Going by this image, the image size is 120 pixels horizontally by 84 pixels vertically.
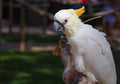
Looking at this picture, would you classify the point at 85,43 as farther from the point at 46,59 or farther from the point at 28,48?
the point at 28,48

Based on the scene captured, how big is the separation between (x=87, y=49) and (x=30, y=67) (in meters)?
5.42

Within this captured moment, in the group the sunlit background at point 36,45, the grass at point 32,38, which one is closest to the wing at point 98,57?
the sunlit background at point 36,45

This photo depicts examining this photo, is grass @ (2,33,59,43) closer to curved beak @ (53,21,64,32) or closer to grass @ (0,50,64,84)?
grass @ (0,50,64,84)

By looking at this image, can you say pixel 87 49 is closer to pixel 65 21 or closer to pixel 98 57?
pixel 98 57

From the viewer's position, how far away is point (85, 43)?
203 cm

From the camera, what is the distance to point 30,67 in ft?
24.3

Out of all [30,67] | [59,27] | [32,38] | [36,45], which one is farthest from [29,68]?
[59,27]

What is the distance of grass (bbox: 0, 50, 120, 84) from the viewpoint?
655 cm

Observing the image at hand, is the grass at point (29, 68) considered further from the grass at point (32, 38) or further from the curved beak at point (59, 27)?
the curved beak at point (59, 27)

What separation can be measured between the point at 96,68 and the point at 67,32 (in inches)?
9.8

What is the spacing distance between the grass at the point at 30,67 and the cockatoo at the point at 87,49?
14.2 feet

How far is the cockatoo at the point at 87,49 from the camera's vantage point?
204 centimetres

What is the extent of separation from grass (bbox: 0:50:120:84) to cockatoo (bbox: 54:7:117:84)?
434 centimetres

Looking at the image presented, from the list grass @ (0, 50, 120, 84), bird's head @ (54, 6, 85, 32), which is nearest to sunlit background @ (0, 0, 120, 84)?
grass @ (0, 50, 120, 84)
